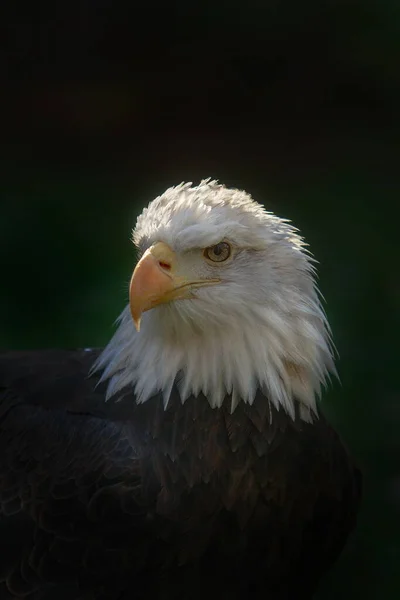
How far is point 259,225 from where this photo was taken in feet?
8.44

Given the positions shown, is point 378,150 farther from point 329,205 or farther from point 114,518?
point 114,518

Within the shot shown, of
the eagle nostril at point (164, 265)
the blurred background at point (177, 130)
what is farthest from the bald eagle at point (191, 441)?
the blurred background at point (177, 130)

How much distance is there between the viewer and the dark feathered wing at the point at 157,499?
2.48 metres

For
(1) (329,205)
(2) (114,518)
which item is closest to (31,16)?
(1) (329,205)

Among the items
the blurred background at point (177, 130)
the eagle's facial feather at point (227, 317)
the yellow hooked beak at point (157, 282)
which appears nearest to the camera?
the yellow hooked beak at point (157, 282)

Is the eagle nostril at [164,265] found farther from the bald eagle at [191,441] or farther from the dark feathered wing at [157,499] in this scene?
the dark feathered wing at [157,499]

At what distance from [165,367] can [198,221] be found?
344 mm

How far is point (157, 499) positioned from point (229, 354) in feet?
1.17

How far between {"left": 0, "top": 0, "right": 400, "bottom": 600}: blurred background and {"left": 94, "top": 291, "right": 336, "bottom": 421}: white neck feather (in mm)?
1835

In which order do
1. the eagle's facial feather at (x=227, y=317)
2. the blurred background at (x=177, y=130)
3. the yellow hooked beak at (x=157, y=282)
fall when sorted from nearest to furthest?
the yellow hooked beak at (x=157, y=282)
the eagle's facial feather at (x=227, y=317)
the blurred background at (x=177, y=130)

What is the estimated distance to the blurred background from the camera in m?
4.66

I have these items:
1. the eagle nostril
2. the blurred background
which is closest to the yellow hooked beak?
the eagle nostril

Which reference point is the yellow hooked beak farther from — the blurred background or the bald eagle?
the blurred background

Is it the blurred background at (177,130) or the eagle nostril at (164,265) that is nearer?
the eagle nostril at (164,265)
